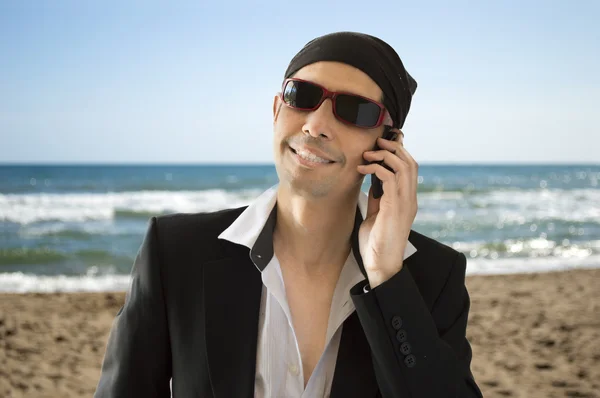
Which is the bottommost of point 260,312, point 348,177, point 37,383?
point 37,383

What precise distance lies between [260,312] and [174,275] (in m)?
0.31

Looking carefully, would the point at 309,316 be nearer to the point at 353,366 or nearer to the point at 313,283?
the point at 313,283

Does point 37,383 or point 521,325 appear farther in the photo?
point 521,325

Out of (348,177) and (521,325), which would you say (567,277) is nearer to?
(521,325)

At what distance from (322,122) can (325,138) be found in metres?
0.05

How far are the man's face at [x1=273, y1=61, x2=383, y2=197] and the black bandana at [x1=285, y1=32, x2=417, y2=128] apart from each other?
24mm

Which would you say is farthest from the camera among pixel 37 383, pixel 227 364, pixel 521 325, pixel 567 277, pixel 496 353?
pixel 567 277

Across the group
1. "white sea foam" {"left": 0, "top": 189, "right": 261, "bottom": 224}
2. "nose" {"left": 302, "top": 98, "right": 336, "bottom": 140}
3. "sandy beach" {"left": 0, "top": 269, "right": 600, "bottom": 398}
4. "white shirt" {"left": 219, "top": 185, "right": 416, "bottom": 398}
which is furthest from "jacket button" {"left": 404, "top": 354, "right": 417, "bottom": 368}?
"white sea foam" {"left": 0, "top": 189, "right": 261, "bottom": 224}

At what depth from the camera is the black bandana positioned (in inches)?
79.3

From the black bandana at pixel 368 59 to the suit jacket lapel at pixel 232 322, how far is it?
2.35ft

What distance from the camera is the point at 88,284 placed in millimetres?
10188

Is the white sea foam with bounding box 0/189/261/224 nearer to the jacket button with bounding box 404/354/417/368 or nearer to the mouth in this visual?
the mouth

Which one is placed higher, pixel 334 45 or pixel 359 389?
pixel 334 45

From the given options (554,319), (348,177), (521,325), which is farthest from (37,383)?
(554,319)
